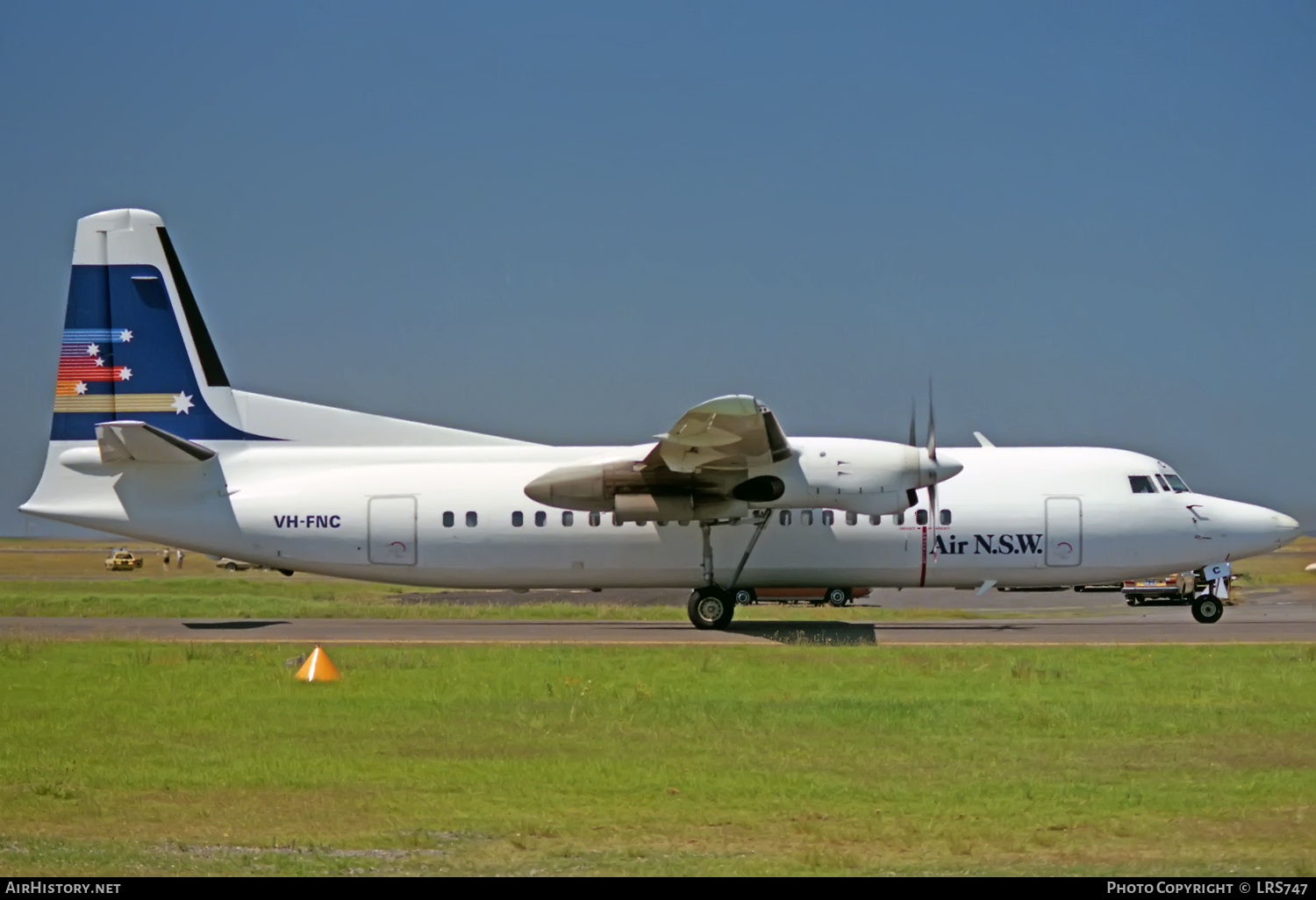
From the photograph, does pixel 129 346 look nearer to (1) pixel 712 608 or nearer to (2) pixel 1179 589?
(1) pixel 712 608

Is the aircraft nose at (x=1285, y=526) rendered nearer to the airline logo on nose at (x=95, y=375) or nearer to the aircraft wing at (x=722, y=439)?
the aircraft wing at (x=722, y=439)

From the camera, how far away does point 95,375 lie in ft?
86.4

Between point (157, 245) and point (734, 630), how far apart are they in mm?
13731

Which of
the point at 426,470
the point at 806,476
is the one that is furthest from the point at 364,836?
the point at 426,470

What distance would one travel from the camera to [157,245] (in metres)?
26.7

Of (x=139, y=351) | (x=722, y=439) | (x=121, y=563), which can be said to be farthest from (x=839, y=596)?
(x=121, y=563)

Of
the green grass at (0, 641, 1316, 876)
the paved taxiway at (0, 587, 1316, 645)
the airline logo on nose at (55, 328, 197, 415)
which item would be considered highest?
the airline logo on nose at (55, 328, 197, 415)

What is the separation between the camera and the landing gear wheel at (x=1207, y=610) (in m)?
27.4

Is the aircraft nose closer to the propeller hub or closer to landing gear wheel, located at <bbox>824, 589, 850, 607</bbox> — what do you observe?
the propeller hub

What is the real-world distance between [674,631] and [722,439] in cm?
452

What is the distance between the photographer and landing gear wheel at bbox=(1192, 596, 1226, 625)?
2742cm

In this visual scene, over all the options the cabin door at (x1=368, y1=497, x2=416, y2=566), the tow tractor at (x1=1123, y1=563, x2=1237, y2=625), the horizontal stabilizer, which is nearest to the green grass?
the horizontal stabilizer

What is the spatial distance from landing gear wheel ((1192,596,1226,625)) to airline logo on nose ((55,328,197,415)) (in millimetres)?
21899
